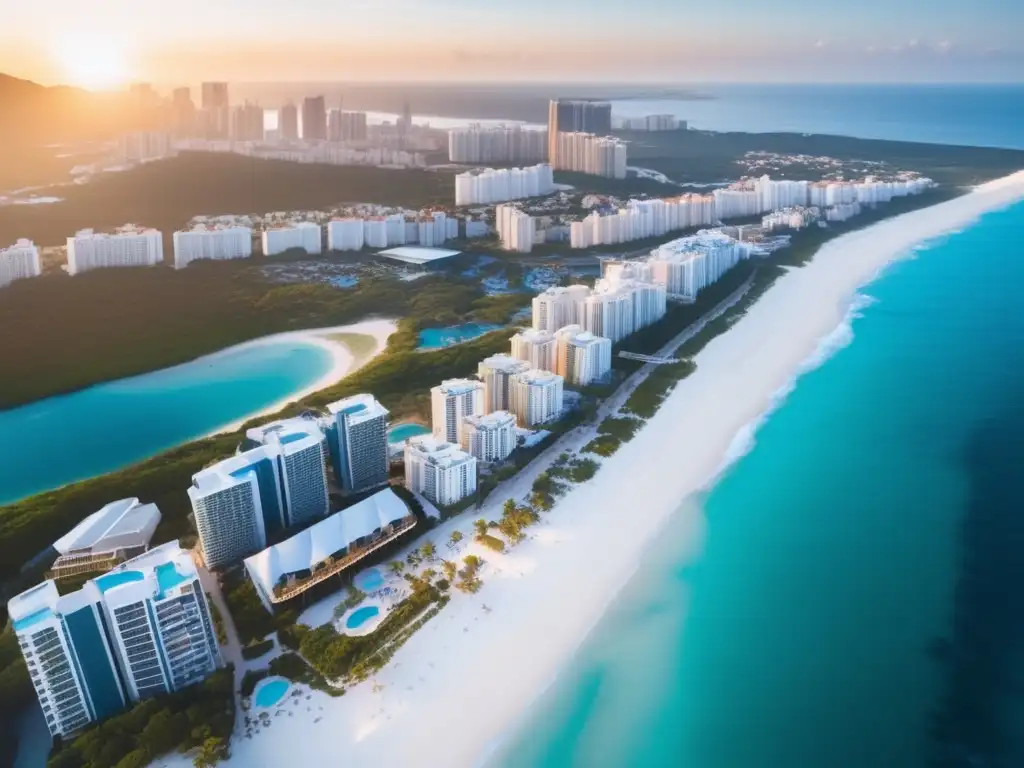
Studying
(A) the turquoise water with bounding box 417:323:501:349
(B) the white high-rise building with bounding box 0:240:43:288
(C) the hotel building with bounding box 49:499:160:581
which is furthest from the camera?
(B) the white high-rise building with bounding box 0:240:43:288

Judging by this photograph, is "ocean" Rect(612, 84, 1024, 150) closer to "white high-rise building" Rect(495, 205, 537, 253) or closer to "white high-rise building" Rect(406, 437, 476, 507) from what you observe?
"white high-rise building" Rect(495, 205, 537, 253)

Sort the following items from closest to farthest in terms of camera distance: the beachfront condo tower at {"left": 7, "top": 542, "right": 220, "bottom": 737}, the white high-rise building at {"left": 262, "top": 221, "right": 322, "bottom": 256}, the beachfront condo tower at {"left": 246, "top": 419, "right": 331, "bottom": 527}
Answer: the beachfront condo tower at {"left": 7, "top": 542, "right": 220, "bottom": 737}
the beachfront condo tower at {"left": 246, "top": 419, "right": 331, "bottom": 527}
the white high-rise building at {"left": 262, "top": 221, "right": 322, "bottom": 256}

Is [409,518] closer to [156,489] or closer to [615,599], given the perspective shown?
[615,599]

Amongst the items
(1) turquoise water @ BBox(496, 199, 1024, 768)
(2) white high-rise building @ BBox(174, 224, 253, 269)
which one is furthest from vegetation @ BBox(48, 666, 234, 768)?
(2) white high-rise building @ BBox(174, 224, 253, 269)

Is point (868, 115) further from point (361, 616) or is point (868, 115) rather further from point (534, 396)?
point (361, 616)

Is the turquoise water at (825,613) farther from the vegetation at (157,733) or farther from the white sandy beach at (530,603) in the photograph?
the vegetation at (157,733)

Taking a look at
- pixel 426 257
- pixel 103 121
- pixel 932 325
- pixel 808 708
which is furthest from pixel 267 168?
pixel 808 708

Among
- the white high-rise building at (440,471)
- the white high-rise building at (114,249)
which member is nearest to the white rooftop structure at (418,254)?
the white high-rise building at (114,249)

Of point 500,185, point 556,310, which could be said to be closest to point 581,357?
point 556,310
